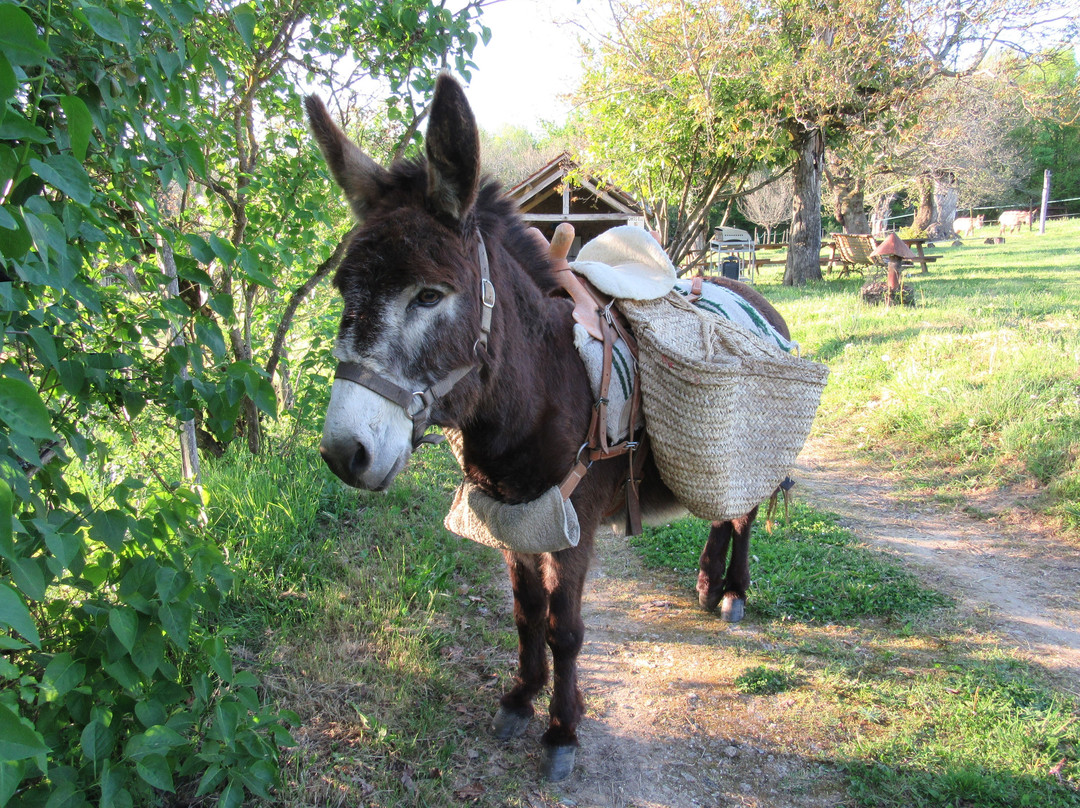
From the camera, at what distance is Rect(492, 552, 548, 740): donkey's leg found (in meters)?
2.69

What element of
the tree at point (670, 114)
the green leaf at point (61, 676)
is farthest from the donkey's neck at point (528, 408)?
the tree at point (670, 114)

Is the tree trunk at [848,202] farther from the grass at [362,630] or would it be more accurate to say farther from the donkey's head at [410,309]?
the donkey's head at [410,309]

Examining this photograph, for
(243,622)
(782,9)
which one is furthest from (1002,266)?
(243,622)

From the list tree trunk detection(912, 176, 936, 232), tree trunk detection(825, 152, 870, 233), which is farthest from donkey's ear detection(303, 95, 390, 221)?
tree trunk detection(912, 176, 936, 232)

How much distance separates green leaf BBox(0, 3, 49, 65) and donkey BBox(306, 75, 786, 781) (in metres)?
0.83

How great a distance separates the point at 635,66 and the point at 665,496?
27.3ft

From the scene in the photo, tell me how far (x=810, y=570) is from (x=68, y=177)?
164 inches

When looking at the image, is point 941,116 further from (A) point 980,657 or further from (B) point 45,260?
(B) point 45,260

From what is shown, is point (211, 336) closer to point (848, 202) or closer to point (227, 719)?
point (227, 719)

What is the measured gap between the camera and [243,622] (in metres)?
3.01

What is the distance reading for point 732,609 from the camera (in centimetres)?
357

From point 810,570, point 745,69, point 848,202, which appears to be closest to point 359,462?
point 810,570

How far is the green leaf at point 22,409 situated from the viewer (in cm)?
100

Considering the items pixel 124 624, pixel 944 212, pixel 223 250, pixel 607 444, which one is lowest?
pixel 124 624
